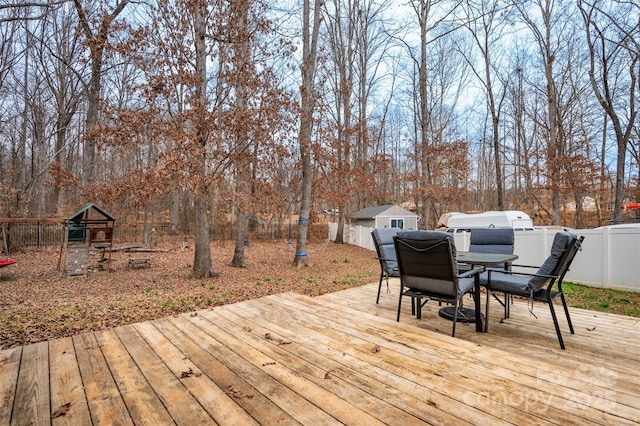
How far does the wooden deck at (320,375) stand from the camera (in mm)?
1602

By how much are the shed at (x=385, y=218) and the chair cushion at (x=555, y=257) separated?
14416 mm

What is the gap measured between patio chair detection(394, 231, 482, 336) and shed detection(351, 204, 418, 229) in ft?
46.9

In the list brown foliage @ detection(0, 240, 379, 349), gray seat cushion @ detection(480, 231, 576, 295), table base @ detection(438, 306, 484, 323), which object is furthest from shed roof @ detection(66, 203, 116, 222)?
gray seat cushion @ detection(480, 231, 576, 295)

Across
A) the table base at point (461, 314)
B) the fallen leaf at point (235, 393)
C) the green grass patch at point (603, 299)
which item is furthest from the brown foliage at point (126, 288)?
the green grass patch at point (603, 299)

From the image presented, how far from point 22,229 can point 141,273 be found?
22.0ft

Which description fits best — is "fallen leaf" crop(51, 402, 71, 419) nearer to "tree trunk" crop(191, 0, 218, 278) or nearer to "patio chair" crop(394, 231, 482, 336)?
"patio chair" crop(394, 231, 482, 336)

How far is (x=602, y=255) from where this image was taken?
6078 mm

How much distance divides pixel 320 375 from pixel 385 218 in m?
16.2

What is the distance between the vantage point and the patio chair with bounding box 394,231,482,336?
9.12ft

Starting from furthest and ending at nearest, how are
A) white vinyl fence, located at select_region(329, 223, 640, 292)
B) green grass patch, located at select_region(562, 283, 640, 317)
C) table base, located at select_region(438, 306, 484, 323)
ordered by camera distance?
white vinyl fence, located at select_region(329, 223, 640, 292) < green grass patch, located at select_region(562, 283, 640, 317) < table base, located at select_region(438, 306, 484, 323)

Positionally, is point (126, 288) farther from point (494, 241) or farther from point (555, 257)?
point (555, 257)

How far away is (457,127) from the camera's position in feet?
67.8

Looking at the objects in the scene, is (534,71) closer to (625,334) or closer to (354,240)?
(354,240)

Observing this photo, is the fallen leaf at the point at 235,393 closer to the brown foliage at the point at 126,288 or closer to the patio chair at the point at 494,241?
the brown foliage at the point at 126,288
